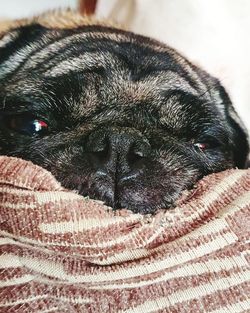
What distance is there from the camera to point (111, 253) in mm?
837

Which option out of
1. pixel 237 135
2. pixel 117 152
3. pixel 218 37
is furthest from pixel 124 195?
pixel 218 37

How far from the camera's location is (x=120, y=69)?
1.21m

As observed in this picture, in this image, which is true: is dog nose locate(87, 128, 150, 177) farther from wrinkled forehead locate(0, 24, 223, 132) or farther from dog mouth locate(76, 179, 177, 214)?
wrinkled forehead locate(0, 24, 223, 132)

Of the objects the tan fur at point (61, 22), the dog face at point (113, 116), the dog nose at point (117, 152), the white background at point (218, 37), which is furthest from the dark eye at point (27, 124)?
the white background at point (218, 37)

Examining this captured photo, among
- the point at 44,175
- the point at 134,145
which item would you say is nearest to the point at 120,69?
the point at 134,145

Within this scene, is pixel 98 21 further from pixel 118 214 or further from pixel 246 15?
pixel 118 214

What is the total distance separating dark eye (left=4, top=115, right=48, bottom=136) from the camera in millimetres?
1119

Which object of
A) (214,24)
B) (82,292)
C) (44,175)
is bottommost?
(82,292)

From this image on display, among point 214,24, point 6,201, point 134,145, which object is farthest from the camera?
point 214,24

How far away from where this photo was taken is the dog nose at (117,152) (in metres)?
0.97

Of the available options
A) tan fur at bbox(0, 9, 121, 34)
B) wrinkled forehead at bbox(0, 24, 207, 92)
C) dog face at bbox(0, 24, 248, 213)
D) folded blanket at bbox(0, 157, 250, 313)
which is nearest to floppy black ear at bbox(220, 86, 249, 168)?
dog face at bbox(0, 24, 248, 213)

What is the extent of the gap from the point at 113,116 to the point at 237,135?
1.35 feet

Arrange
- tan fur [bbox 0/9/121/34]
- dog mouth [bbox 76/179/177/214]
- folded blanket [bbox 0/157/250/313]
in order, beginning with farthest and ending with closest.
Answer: tan fur [bbox 0/9/121/34], dog mouth [bbox 76/179/177/214], folded blanket [bbox 0/157/250/313]

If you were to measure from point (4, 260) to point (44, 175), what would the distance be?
129 millimetres
